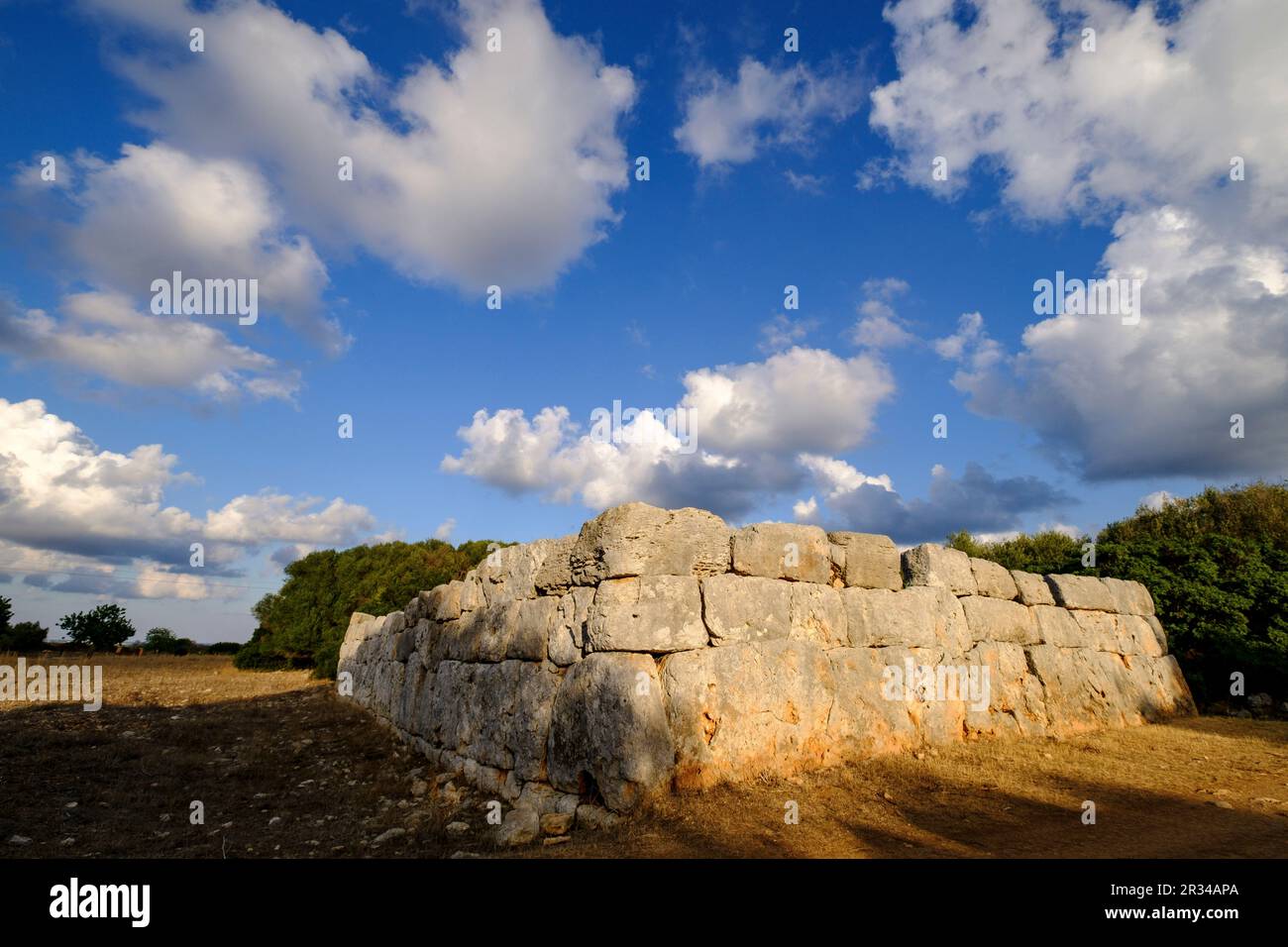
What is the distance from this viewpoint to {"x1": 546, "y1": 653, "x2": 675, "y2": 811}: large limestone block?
631cm

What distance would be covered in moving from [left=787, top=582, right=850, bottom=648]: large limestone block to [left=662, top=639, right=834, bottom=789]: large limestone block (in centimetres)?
27

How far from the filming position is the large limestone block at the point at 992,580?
33.4ft

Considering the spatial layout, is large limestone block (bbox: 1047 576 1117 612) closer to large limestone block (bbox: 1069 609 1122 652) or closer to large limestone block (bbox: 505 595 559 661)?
large limestone block (bbox: 1069 609 1122 652)

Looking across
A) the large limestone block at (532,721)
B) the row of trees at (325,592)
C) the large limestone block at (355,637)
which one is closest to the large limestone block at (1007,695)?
the large limestone block at (532,721)

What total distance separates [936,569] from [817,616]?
2600 millimetres

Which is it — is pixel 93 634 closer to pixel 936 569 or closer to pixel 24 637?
pixel 24 637

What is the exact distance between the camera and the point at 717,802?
6176 mm

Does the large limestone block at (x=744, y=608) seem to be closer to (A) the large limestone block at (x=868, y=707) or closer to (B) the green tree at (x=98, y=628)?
(A) the large limestone block at (x=868, y=707)

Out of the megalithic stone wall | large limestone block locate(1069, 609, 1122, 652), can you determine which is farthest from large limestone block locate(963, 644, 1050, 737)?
large limestone block locate(1069, 609, 1122, 652)

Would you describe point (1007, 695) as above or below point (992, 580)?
below

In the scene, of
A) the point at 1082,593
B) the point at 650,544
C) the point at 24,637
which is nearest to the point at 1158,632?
the point at 1082,593
